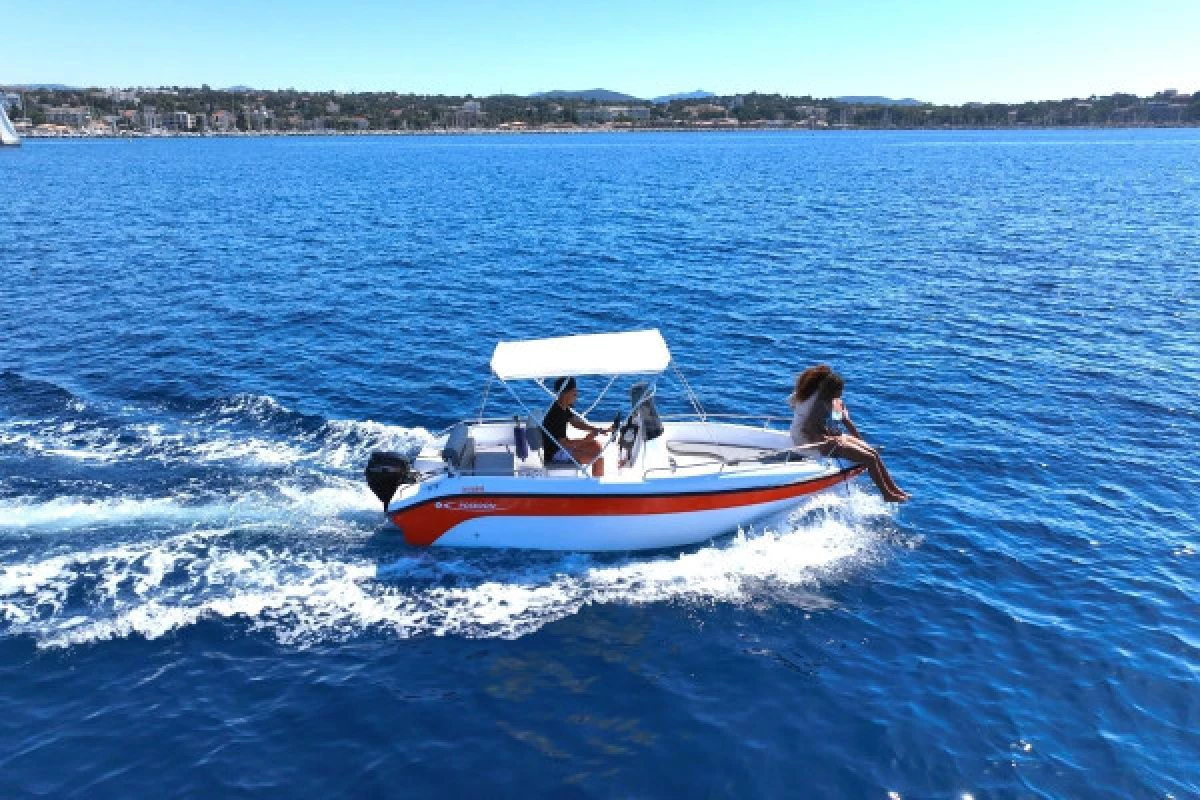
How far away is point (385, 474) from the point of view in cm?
1388

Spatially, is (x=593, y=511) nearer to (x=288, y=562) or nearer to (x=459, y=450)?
(x=459, y=450)

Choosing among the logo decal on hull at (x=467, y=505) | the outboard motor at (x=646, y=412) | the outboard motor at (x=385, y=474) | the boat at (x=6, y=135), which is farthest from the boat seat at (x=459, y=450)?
the boat at (x=6, y=135)

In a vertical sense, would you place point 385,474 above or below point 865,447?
below

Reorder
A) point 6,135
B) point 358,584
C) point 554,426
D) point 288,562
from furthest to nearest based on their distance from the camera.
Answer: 1. point 6,135
2. point 554,426
3. point 288,562
4. point 358,584

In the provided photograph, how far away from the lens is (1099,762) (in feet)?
31.4

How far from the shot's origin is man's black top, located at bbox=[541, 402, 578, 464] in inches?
567

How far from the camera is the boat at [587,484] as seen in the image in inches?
534

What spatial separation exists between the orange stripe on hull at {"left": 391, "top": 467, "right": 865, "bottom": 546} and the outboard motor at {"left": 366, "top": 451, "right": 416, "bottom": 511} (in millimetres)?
425

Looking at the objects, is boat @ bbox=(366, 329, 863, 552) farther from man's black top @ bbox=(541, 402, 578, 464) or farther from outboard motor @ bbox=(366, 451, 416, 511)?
man's black top @ bbox=(541, 402, 578, 464)

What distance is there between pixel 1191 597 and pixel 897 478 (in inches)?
209

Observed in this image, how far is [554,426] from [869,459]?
5.57 metres

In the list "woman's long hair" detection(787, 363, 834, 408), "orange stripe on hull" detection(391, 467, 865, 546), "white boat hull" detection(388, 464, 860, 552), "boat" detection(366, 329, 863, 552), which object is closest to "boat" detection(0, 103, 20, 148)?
"boat" detection(366, 329, 863, 552)

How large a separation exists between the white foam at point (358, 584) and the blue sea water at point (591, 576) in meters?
0.06

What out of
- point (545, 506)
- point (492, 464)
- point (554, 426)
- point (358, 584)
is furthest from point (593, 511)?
point (358, 584)
